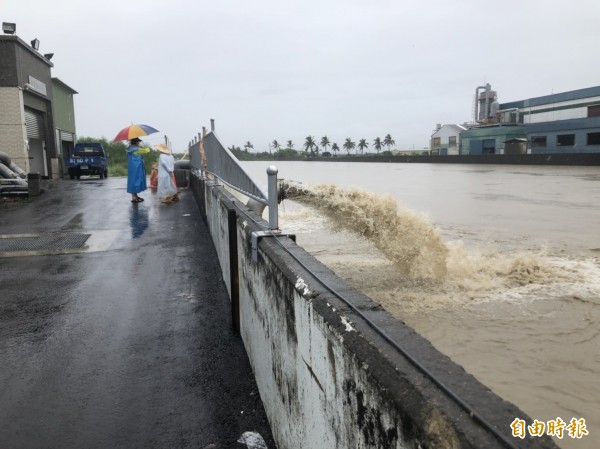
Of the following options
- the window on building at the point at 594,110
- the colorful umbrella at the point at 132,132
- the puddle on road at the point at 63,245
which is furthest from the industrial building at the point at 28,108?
the window on building at the point at 594,110

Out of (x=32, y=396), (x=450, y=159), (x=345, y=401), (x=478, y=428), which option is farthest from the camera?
(x=450, y=159)

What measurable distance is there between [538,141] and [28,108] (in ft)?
189

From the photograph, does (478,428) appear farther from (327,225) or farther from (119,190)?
(119,190)

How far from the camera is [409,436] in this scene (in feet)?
4.66

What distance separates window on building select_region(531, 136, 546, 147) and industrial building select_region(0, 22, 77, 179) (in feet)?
176

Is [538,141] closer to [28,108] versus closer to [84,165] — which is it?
[84,165]

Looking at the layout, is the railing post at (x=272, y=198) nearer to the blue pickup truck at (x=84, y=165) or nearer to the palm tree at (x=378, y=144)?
the blue pickup truck at (x=84, y=165)

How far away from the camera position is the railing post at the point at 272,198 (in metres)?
3.76

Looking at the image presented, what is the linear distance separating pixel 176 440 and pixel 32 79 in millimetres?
25772

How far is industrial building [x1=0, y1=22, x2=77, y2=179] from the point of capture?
22109 millimetres

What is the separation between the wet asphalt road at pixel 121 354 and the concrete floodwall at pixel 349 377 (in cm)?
61

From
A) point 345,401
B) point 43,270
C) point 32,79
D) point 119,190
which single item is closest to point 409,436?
point 345,401

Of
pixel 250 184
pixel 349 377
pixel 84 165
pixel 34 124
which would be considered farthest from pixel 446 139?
pixel 349 377

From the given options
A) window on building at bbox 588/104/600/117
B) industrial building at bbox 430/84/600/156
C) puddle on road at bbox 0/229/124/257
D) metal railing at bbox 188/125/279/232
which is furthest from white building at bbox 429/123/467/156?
metal railing at bbox 188/125/279/232
